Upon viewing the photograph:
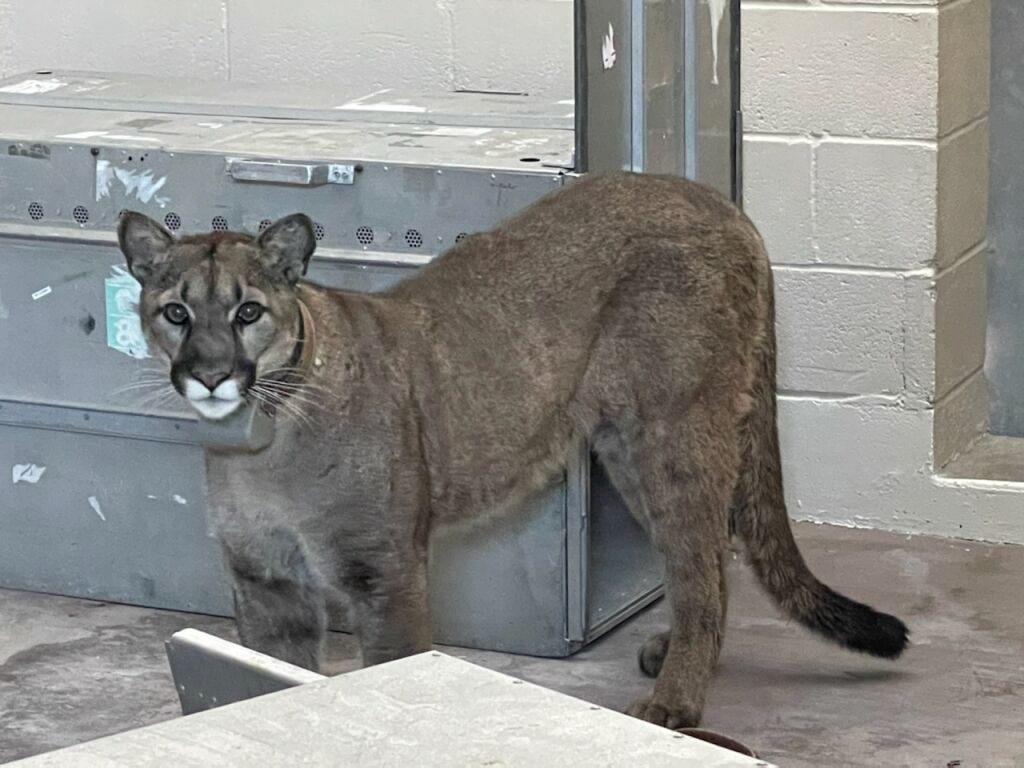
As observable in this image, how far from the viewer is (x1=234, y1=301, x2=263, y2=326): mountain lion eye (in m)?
3.49

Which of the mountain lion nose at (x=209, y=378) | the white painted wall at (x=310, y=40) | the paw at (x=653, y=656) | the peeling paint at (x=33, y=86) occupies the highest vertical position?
the white painted wall at (x=310, y=40)

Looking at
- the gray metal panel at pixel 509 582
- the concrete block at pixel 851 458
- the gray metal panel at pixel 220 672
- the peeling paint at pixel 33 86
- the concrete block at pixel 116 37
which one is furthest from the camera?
the concrete block at pixel 116 37

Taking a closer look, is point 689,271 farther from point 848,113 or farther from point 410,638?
point 848,113

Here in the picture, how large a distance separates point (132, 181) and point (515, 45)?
144 cm

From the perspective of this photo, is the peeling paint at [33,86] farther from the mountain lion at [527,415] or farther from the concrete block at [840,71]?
the concrete block at [840,71]

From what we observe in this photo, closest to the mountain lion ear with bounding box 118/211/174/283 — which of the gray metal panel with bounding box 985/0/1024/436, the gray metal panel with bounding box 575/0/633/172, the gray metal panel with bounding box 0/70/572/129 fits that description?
the gray metal panel with bounding box 575/0/633/172

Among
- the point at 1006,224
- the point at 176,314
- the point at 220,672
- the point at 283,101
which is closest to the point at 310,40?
the point at 283,101

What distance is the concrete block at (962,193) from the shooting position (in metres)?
5.12

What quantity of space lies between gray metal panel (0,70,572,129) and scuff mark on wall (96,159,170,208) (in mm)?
438

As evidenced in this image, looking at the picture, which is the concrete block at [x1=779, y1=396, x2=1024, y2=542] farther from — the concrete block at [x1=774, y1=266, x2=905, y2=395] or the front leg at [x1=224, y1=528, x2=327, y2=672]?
the front leg at [x1=224, y1=528, x2=327, y2=672]

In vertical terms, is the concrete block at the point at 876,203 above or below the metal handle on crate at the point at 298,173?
below

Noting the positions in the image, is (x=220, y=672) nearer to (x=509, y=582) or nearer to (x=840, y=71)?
(x=509, y=582)

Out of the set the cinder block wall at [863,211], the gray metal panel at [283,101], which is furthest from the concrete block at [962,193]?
the gray metal panel at [283,101]

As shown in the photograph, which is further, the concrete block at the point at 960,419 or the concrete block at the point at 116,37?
the concrete block at the point at 116,37
